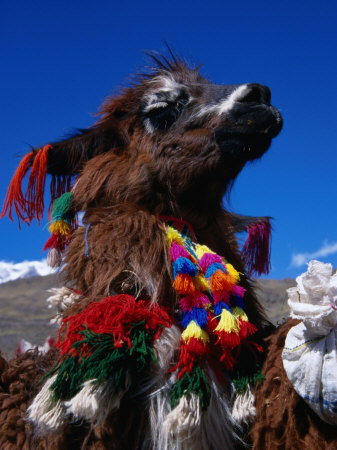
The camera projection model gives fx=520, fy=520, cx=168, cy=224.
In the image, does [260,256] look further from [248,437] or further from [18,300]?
[18,300]

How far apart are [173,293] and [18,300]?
35.2 m

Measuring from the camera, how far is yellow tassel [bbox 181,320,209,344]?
6.48 feet

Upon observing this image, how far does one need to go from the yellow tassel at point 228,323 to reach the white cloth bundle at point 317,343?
0.30 meters

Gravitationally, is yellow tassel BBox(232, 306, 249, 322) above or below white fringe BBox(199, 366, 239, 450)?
above

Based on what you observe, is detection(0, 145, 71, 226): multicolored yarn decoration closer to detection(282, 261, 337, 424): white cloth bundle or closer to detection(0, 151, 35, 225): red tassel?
detection(0, 151, 35, 225): red tassel

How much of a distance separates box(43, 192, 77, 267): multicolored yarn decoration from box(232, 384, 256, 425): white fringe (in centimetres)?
111

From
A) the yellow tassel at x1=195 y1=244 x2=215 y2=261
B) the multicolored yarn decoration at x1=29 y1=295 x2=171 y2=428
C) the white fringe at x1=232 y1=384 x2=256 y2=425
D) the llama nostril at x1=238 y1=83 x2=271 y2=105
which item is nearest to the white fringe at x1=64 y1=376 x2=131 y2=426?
the multicolored yarn decoration at x1=29 y1=295 x2=171 y2=428

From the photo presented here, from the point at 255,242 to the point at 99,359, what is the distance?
1.46 m

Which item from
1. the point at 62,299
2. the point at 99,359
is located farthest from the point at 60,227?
the point at 99,359

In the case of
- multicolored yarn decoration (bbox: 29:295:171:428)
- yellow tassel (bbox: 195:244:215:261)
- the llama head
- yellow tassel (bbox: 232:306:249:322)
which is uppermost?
the llama head

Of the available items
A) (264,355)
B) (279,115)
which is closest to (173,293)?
(264,355)

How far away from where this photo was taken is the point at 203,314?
206 cm

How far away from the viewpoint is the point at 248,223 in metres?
3.05

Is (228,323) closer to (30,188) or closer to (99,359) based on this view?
(99,359)
